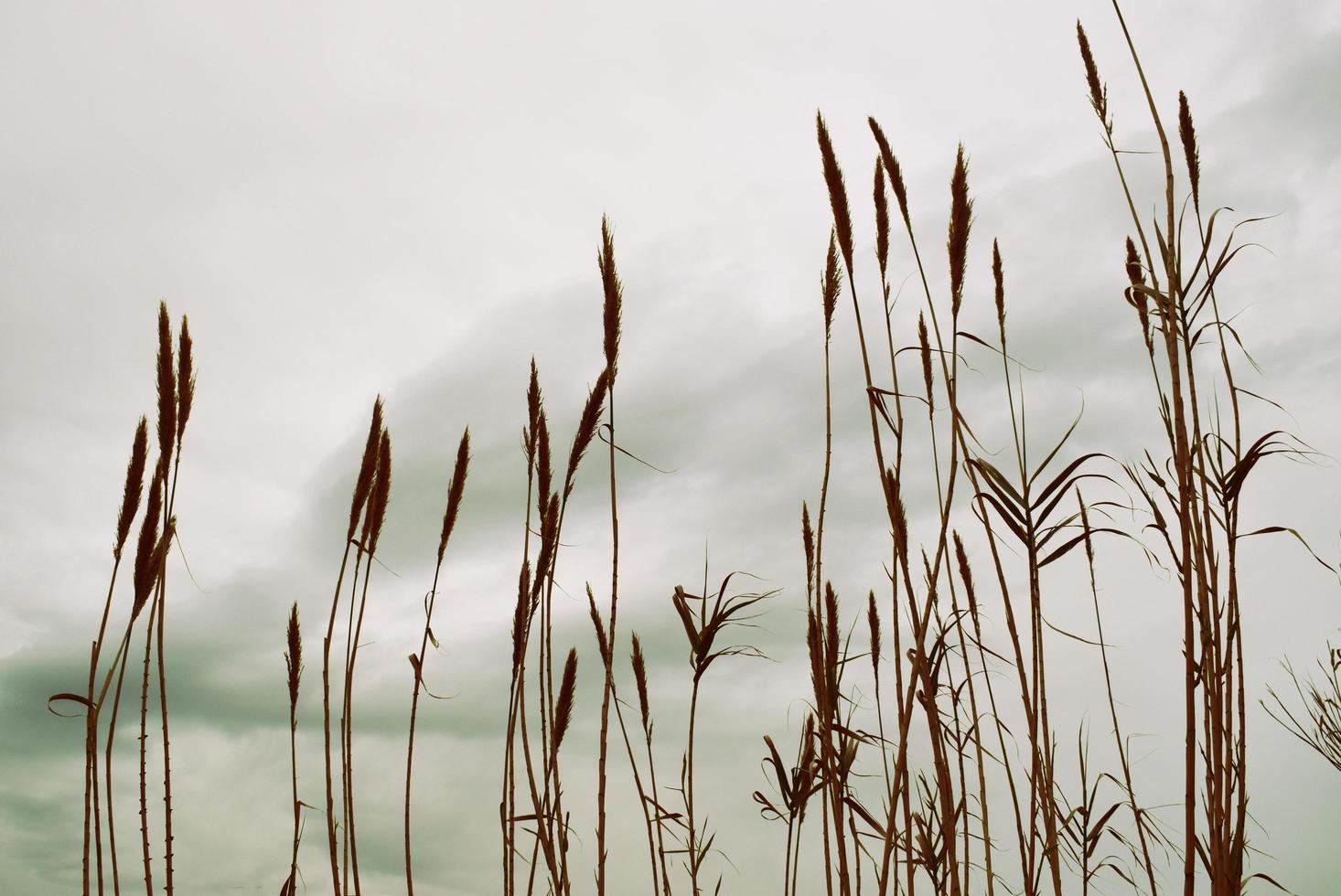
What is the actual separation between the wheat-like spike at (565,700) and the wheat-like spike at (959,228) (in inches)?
57.2

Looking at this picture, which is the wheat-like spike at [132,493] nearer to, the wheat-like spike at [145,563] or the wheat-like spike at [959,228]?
the wheat-like spike at [145,563]

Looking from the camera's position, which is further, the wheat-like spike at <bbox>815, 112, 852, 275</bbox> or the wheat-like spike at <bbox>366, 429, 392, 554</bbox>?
the wheat-like spike at <bbox>366, 429, 392, 554</bbox>

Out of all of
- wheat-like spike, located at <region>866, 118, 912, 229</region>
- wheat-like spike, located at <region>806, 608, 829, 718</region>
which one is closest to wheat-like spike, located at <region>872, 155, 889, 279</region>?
wheat-like spike, located at <region>866, 118, 912, 229</region>

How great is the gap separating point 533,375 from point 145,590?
1.05m

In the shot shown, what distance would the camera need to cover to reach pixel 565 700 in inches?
108

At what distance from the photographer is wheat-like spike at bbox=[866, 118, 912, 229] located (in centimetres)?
215

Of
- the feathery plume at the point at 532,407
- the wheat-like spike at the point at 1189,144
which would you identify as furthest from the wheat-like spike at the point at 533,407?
the wheat-like spike at the point at 1189,144

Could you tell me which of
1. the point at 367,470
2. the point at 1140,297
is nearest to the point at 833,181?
the point at 1140,297

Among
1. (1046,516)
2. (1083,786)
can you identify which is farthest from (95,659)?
(1083,786)

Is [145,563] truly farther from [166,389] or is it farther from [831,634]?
[831,634]

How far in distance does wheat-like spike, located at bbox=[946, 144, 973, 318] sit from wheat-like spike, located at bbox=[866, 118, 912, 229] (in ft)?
0.35

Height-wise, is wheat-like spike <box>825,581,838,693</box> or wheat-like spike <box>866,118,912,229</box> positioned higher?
wheat-like spike <box>866,118,912,229</box>

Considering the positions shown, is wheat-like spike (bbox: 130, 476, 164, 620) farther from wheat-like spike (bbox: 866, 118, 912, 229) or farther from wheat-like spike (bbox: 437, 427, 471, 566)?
wheat-like spike (bbox: 866, 118, 912, 229)

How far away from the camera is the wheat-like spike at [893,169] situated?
7.05ft
